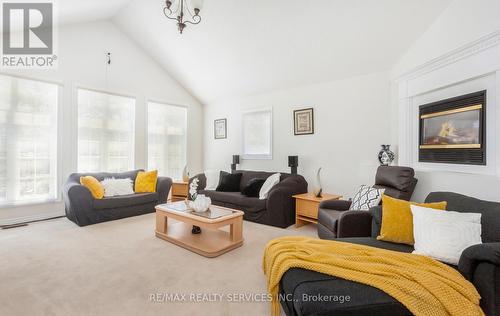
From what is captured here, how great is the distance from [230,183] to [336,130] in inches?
85.8

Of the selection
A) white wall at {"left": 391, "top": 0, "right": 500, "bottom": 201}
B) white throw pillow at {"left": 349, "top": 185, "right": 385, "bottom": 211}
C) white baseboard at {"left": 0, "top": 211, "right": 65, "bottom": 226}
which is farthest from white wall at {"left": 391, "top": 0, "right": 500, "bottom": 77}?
white baseboard at {"left": 0, "top": 211, "right": 65, "bottom": 226}

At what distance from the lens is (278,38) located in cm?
377

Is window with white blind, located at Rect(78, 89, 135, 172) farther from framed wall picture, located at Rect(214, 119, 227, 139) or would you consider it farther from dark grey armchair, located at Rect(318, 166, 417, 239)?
dark grey armchair, located at Rect(318, 166, 417, 239)

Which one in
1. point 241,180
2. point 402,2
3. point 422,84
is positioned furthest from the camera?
point 241,180

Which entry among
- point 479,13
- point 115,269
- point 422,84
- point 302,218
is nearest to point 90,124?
point 115,269

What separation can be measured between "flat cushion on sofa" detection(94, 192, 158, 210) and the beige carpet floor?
→ 0.57 meters

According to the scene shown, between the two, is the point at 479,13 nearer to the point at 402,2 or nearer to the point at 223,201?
the point at 402,2

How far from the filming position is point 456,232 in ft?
5.36

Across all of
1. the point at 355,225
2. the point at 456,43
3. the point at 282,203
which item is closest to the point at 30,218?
the point at 282,203

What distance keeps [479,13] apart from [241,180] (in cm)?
391

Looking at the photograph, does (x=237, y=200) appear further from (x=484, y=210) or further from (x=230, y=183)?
(x=484, y=210)

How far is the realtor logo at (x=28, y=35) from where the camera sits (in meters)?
3.33

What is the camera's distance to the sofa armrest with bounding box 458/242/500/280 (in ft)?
4.10

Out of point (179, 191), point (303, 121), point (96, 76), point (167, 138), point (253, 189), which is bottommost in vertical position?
point (179, 191)
